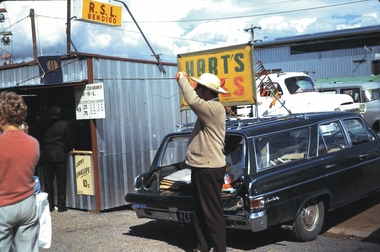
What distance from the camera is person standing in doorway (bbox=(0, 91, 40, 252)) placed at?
11.7 feet

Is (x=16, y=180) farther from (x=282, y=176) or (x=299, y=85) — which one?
(x=299, y=85)

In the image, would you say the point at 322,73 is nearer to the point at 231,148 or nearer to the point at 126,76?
the point at 126,76

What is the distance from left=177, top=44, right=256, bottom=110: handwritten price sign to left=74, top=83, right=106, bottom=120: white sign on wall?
4.67 feet

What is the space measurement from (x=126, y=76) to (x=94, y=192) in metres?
2.18

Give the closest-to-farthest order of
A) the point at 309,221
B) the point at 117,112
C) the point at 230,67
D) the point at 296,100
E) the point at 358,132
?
the point at 309,221 → the point at 358,132 → the point at 230,67 → the point at 117,112 → the point at 296,100

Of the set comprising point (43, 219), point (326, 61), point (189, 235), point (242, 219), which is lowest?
point (189, 235)

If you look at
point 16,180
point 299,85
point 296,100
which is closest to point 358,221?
point 16,180

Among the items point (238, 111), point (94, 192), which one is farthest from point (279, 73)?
point (94, 192)

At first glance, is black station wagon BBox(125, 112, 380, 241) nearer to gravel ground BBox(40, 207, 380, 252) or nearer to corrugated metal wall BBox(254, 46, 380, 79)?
gravel ground BBox(40, 207, 380, 252)

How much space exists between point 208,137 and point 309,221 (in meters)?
1.87

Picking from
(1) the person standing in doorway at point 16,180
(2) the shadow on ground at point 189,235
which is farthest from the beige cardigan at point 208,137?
(1) the person standing in doorway at point 16,180

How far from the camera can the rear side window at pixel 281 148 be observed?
5.68 m

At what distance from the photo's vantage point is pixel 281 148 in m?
5.95

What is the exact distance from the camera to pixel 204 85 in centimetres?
508
